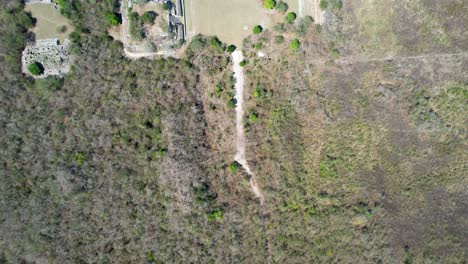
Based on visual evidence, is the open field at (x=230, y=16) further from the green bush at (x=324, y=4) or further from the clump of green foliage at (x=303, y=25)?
the green bush at (x=324, y=4)

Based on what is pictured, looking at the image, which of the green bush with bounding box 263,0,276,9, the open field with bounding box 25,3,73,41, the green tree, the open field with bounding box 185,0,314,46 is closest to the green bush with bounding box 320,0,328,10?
the open field with bounding box 185,0,314,46

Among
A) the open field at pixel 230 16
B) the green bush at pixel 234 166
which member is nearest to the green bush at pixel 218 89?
the open field at pixel 230 16

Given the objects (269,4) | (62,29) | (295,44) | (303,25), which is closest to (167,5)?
(269,4)

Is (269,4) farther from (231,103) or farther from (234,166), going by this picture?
(234,166)

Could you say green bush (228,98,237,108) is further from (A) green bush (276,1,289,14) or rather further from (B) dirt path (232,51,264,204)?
(A) green bush (276,1,289,14)

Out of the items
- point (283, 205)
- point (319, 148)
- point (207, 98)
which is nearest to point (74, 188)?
point (207, 98)

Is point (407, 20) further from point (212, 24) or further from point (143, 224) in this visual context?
point (143, 224)

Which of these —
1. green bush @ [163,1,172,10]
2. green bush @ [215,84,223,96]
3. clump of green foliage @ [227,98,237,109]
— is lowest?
clump of green foliage @ [227,98,237,109]
